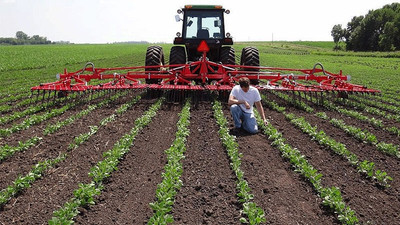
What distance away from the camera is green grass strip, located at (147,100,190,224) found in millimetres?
3494

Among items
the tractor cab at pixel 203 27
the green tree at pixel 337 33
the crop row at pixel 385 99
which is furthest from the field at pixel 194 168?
the green tree at pixel 337 33

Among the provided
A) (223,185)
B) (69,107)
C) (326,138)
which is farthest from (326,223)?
(69,107)

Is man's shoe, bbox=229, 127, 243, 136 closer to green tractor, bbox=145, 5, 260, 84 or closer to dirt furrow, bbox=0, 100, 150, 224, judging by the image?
dirt furrow, bbox=0, 100, 150, 224

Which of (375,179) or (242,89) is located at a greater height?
(242,89)

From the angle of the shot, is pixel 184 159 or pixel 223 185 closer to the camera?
pixel 223 185

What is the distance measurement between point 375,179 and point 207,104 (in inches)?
202

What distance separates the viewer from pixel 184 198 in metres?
4.04

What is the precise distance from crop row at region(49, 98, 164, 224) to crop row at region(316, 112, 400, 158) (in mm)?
4066

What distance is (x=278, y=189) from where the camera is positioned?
170 inches

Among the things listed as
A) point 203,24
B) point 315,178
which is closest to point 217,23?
point 203,24

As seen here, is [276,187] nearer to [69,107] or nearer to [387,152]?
[387,152]

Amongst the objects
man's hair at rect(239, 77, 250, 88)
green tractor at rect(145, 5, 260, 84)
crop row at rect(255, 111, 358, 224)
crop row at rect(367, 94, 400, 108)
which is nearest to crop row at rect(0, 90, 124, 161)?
green tractor at rect(145, 5, 260, 84)

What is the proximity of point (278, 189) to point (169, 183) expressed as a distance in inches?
53.6

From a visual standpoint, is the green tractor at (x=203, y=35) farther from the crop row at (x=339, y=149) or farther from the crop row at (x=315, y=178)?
the crop row at (x=315, y=178)
